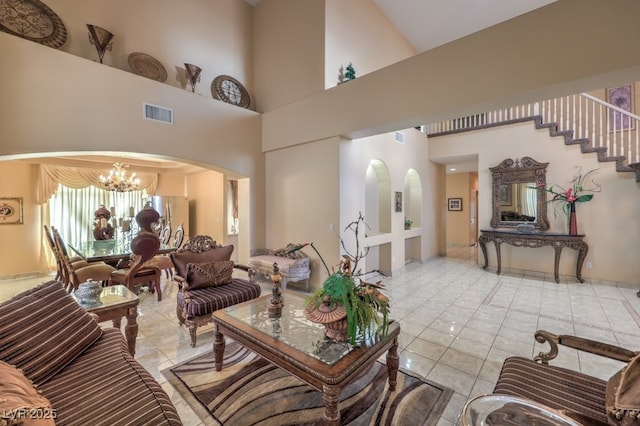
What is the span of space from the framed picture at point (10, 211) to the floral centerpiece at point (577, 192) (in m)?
11.2

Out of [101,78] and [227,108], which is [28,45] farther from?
[227,108]

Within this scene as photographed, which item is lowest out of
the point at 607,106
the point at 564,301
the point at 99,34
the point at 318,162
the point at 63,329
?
the point at 564,301

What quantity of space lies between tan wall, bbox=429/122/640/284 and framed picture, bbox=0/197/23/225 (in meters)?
10.3

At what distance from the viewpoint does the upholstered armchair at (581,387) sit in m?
1.06

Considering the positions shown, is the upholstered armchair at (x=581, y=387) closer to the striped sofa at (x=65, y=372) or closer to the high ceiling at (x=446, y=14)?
the striped sofa at (x=65, y=372)

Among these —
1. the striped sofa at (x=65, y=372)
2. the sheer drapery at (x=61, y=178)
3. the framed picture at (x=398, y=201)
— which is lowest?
the striped sofa at (x=65, y=372)

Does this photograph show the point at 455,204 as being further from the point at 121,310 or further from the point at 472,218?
the point at 121,310

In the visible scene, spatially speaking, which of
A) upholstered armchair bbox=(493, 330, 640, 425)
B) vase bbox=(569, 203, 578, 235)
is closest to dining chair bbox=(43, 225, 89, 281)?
upholstered armchair bbox=(493, 330, 640, 425)

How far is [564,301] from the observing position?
4.17m

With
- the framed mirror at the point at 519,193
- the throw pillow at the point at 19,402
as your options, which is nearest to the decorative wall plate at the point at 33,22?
the throw pillow at the point at 19,402

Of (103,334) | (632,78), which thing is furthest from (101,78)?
(632,78)

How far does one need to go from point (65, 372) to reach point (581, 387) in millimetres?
2882

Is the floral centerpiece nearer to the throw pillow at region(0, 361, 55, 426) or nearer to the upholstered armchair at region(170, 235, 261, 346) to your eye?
the upholstered armchair at region(170, 235, 261, 346)

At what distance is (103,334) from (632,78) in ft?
17.1
